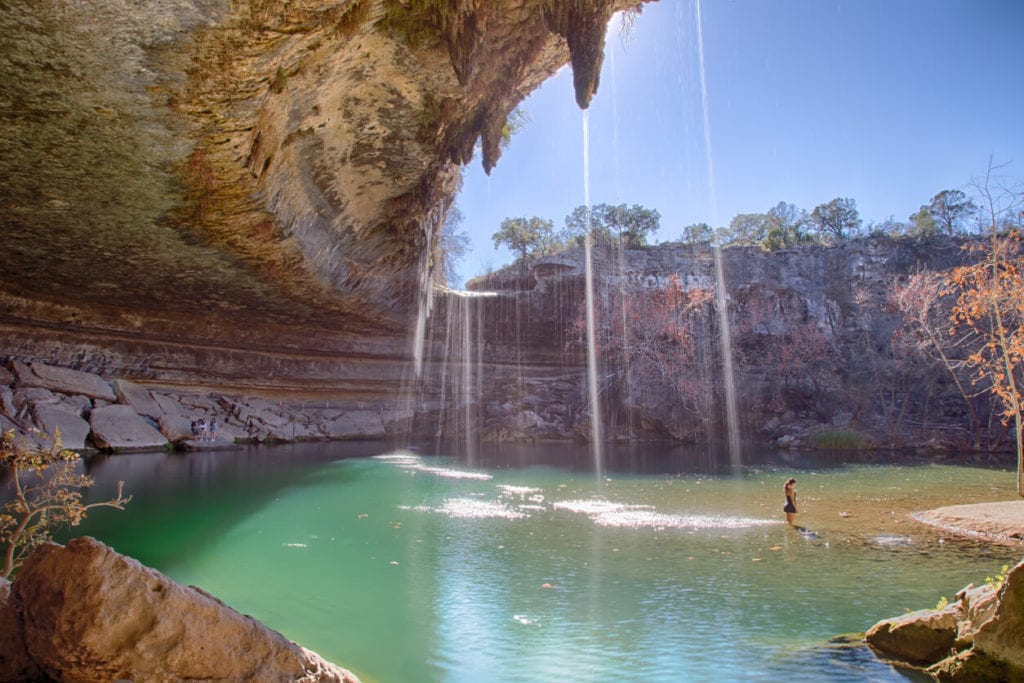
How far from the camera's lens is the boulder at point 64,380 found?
15352mm

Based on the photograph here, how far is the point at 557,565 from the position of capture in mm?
6402

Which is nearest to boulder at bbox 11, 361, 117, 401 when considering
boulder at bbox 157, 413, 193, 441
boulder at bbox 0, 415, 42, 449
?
boulder at bbox 157, 413, 193, 441

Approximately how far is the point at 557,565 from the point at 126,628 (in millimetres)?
4587

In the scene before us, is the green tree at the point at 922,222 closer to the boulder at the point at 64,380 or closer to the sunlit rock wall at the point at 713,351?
the sunlit rock wall at the point at 713,351

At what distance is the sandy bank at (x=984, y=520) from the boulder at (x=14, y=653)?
9.58m

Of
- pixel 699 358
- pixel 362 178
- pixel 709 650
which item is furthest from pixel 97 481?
pixel 699 358

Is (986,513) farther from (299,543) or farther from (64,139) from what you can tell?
(64,139)

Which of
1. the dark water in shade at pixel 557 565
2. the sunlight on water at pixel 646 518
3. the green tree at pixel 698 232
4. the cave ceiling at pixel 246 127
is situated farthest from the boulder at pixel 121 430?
the green tree at pixel 698 232

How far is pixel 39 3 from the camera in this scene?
4.67 m

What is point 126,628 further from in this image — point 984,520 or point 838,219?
point 838,219

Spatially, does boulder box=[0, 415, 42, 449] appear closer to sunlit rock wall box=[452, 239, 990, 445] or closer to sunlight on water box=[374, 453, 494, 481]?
sunlight on water box=[374, 453, 494, 481]

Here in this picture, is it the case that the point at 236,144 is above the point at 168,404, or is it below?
above

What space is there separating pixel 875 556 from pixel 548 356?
75.0ft

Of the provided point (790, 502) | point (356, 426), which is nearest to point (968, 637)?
point (790, 502)
